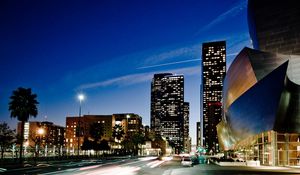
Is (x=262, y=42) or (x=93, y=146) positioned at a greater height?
(x=262, y=42)

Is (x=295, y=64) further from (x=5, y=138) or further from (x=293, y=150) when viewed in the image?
(x=5, y=138)

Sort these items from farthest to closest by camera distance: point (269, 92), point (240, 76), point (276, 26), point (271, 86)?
point (240, 76), point (276, 26), point (269, 92), point (271, 86)

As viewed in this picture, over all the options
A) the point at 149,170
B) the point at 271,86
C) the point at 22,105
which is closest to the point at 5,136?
the point at 22,105

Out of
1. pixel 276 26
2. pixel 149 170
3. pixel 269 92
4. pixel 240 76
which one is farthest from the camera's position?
pixel 240 76

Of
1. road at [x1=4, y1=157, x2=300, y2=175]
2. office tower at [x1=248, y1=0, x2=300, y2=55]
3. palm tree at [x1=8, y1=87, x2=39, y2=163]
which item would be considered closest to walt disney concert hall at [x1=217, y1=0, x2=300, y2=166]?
office tower at [x1=248, y1=0, x2=300, y2=55]

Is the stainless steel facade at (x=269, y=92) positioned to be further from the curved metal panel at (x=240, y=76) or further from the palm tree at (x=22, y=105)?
the palm tree at (x=22, y=105)

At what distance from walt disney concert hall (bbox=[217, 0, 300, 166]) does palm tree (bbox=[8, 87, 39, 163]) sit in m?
36.0

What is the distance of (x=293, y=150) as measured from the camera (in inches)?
1961

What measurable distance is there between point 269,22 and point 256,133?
18.4 m

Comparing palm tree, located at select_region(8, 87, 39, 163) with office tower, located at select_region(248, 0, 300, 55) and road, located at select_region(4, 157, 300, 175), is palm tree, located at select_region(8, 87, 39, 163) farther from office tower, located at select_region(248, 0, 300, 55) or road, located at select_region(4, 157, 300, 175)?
office tower, located at select_region(248, 0, 300, 55)

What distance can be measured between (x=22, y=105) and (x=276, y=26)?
44629mm

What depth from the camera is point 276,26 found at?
58.2 m

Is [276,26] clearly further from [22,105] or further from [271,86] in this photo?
[22,105]

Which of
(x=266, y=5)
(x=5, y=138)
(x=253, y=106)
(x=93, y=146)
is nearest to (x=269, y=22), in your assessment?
(x=266, y=5)
